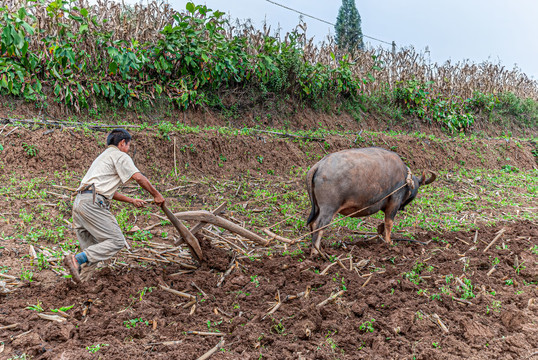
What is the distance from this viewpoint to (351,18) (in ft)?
89.7

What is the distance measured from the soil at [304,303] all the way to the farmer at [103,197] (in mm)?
284

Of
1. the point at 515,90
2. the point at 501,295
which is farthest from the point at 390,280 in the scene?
the point at 515,90

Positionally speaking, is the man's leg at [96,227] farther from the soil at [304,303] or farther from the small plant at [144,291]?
the small plant at [144,291]

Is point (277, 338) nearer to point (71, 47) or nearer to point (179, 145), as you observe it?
point (179, 145)

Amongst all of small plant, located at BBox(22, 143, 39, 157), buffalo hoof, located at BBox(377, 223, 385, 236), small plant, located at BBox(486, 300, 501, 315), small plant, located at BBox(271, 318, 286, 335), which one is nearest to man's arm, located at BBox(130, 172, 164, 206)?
small plant, located at BBox(271, 318, 286, 335)

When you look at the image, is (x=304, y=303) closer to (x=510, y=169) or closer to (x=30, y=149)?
(x=30, y=149)

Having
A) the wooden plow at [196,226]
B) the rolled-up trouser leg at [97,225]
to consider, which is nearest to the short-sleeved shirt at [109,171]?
the rolled-up trouser leg at [97,225]

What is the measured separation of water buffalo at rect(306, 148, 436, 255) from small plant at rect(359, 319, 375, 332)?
5.56ft

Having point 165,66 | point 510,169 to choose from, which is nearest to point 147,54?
point 165,66

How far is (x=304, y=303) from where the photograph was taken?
3.91 meters

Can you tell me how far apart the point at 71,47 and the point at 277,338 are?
8.10 m

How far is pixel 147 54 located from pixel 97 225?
632 cm

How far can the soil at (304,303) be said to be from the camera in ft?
10.7

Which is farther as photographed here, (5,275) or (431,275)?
(431,275)
